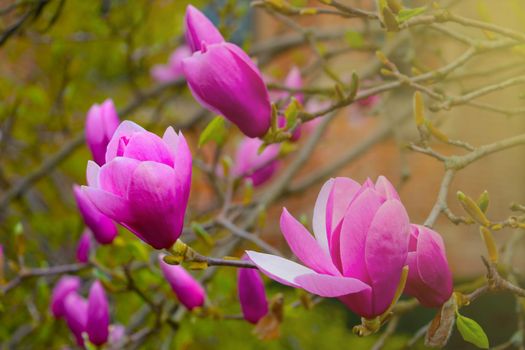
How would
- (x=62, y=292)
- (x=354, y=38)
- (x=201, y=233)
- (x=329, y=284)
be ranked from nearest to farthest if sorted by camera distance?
(x=329, y=284)
(x=201, y=233)
(x=62, y=292)
(x=354, y=38)

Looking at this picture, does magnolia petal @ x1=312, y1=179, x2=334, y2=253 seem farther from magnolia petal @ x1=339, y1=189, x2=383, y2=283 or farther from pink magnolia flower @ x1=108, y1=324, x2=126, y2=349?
pink magnolia flower @ x1=108, y1=324, x2=126, y2=349

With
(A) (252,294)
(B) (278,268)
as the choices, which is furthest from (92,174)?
(A) (252,294)

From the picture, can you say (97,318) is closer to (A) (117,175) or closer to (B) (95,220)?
(B) (95,220)

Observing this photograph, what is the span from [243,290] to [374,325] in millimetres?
275

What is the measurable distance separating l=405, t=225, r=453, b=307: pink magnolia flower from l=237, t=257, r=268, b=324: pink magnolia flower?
251mm

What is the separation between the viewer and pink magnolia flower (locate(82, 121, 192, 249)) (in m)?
0.53

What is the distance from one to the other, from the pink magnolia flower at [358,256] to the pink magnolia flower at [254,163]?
77cm

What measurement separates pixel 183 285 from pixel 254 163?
1.78ft

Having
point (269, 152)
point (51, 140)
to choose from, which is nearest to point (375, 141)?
point (269, 152)

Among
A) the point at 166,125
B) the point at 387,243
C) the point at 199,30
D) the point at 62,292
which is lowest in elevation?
the point at 166,125

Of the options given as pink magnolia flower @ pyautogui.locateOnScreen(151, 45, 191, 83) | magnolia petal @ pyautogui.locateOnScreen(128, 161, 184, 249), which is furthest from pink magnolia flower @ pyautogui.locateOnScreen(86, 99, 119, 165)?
pink magnolia flower @ pyautogui.locateOnScreen(151, 45, 191, 83)

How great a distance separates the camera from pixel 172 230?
22.5 inches

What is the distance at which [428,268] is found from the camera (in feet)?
1.78

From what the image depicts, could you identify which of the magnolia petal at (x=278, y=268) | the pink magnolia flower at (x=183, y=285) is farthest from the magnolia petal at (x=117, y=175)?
the pink magnolia flower at (x=183, y=285)
